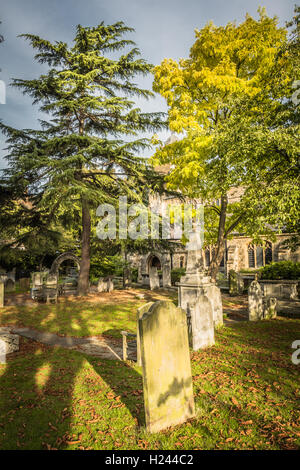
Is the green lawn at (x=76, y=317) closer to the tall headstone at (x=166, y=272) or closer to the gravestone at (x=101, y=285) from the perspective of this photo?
the gravestone at (x=101, y=285)

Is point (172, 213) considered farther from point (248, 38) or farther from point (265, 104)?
point (248, 38)

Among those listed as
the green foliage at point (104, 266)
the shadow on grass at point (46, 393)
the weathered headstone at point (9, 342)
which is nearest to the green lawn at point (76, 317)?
the weathered headstone at point (9, 342)

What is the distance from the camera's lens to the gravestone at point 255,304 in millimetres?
10109

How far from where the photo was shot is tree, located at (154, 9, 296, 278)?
28.2 ft

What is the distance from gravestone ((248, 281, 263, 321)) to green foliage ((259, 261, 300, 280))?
7.63 m

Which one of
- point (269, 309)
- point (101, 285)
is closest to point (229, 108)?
point (269, 309)

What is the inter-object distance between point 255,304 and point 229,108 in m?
7.83

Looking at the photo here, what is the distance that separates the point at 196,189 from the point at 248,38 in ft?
21.8

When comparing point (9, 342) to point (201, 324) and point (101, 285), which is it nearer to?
point (201, 324)

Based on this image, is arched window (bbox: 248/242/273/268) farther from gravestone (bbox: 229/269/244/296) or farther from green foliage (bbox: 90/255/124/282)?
green foliage (bbox: 90/255/124/282)

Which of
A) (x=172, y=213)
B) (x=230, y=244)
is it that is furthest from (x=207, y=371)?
(x=230, y=244)

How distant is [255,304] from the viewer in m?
10.2

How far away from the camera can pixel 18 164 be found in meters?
13.0

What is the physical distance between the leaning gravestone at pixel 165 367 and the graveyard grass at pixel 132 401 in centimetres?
18
